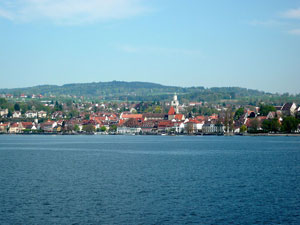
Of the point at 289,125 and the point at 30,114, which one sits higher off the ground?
the point at 30,114

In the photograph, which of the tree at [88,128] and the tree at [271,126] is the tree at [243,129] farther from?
the tree at [88,128]

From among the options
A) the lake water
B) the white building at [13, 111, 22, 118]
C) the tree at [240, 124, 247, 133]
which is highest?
the white building at [13, 111, 22, 118]

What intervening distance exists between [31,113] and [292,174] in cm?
15818

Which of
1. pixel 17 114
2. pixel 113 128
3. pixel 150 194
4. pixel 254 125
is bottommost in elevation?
pixel 150 194

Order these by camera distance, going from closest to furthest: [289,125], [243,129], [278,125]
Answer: [289,125]
[278,125]
[243,129]

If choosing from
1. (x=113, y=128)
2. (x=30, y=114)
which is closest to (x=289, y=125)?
(x=113, y=128)

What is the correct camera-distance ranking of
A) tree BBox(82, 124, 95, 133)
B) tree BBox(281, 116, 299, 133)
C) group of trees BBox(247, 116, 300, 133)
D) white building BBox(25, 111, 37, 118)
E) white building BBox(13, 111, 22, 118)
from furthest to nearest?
white building BBox(25, 111, 37, 118) < white building BBox(13, 111, 22, 118) < tree BBox(82, 124, 95, 133) < group of trees BBox(247, 116, 300, 133) < tree BBox(281, 116, 299, 133)

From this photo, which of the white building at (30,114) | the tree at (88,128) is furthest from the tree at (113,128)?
the white building at (30,114)

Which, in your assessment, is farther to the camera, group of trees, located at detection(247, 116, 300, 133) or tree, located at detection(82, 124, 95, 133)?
tree, located at detection(82, 124, 95, 133)

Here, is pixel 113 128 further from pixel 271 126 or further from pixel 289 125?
pixel 289 125

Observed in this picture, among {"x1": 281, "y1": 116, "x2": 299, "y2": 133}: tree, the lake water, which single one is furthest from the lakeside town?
the lake water

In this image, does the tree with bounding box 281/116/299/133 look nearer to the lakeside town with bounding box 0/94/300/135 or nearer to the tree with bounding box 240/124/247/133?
the lakeside town with bounding box 0/94/300/135

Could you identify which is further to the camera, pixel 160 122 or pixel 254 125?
pixel 160 122

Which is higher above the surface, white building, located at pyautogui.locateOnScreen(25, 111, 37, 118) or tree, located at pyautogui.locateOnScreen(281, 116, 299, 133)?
white building, located at pyautogui.locateOnScreen(25, 111, 37, 118)
